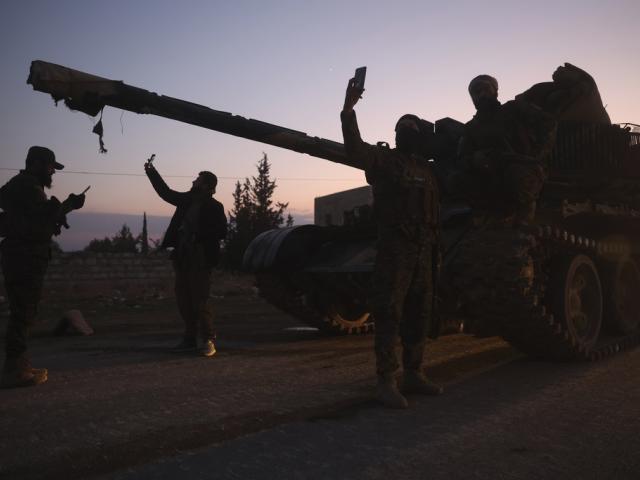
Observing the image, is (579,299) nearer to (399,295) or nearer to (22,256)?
(399,295)

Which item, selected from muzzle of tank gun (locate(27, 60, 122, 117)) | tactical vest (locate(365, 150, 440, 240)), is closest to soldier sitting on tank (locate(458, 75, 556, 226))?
tactical vest (locate(365, 150, 440, 240))

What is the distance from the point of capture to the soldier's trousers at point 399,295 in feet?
11.0

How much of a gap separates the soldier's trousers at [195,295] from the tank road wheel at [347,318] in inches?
63.0

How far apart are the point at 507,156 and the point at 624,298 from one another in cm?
264

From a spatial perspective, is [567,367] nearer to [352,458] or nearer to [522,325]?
[522,325]

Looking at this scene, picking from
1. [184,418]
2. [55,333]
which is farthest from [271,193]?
[184,418]

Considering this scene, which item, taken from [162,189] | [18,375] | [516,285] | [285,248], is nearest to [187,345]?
[285,248]

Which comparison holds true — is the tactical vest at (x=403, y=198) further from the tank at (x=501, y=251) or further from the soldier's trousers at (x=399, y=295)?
the tank at (x=501, y=251)

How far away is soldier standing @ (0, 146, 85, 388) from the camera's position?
3.88 m

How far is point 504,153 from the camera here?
4.27m

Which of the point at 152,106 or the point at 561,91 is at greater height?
the point at 561,91

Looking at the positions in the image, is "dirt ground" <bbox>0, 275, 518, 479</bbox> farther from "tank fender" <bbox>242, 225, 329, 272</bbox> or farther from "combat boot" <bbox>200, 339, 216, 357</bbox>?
"tank fender" <bbox>242, 225, 329, 272</bbox>

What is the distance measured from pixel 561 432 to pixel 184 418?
183 cm

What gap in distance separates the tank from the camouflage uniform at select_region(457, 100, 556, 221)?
196 mm
